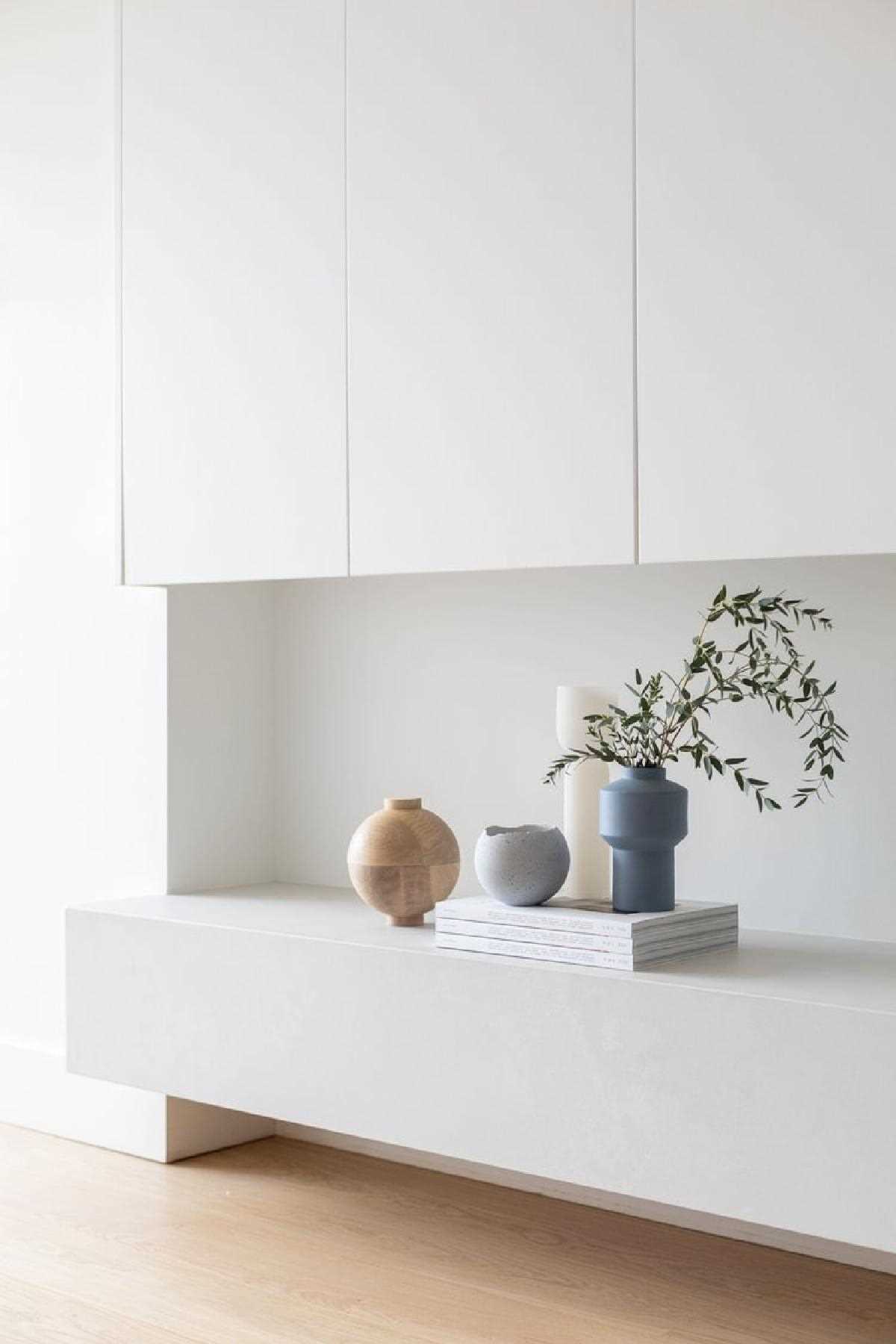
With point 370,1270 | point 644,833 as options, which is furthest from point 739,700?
point 370,1270

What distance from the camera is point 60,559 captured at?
3643mm

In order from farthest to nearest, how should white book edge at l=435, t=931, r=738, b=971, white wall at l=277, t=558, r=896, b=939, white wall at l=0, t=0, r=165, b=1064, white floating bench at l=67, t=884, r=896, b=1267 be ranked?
white wall at l=0, t=0, r=165, b=1064
white wall at l=277, t=558, r=896, b=939
white book edge at l=435, t=931, r=738, b=971
white floating bench at l=67, t=884, r=896, b=1267

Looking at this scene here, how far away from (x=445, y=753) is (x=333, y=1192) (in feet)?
2.88

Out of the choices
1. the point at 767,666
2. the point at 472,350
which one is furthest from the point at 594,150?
the point at 767,666

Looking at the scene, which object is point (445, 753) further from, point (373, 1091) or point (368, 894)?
point (373, 1091)

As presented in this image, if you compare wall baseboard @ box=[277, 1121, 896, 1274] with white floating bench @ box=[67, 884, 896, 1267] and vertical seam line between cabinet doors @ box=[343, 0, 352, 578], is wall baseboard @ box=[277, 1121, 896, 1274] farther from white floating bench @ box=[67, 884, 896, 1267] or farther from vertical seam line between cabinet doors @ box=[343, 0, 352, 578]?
vertical seam line between cabinet doors @ box=[343, 0, 352, 578]

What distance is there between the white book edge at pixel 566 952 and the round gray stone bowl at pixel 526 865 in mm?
90

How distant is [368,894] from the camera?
9.83ft

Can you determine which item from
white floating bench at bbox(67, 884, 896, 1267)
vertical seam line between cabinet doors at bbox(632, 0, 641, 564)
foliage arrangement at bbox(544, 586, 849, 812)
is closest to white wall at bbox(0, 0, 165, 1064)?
white floating bench at bbox(67, 884, 896, 1267)

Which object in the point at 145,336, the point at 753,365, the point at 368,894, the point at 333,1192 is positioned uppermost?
the point at 145,336

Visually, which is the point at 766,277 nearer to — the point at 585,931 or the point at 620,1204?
the point at 585,931

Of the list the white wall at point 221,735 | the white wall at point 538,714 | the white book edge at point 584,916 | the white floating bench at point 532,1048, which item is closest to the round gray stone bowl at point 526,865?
the white book edge at point 584,916

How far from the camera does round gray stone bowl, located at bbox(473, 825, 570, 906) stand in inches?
108

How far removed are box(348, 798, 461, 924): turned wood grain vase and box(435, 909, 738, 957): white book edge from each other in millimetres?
174
